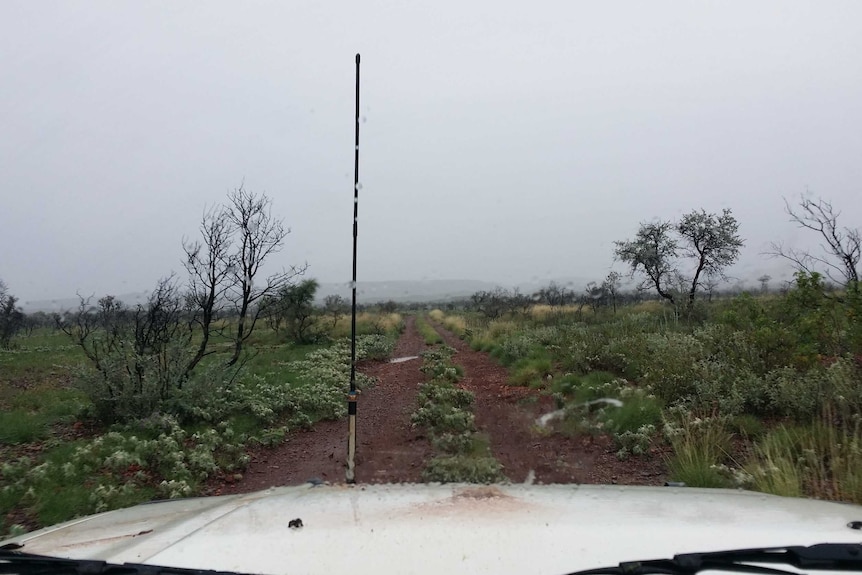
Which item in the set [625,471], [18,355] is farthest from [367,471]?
[18,355]

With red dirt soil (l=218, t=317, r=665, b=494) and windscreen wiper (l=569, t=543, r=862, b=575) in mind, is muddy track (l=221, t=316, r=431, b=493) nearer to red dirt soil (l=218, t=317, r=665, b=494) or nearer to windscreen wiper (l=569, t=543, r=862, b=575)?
red dirt soil (l=218, t=317, r=665, b=494)

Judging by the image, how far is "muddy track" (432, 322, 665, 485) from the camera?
226 inches

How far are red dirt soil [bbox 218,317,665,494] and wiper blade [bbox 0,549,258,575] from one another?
73.0 inches

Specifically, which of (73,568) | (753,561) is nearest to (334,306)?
(73,568)

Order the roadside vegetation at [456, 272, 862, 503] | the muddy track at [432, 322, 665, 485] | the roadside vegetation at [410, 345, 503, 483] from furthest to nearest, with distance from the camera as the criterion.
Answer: the muddy track at [432, 322, 665, 485], the roadside vegetation at [410, 345, 503, 483], the roadside vegetation at [456, 272, 862, 503]

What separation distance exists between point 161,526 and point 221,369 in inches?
314

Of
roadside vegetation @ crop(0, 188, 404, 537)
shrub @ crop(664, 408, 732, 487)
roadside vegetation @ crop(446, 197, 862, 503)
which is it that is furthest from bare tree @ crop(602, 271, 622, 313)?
shrub @ crop(664, 408, 732, 487)

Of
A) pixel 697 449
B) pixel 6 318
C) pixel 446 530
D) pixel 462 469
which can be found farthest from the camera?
pixel 6 318

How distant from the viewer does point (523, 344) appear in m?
16.5

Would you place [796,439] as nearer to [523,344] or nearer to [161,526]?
[161,526]

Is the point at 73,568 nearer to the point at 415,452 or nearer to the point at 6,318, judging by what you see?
the point at 415,452

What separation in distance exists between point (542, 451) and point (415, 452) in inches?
64.7

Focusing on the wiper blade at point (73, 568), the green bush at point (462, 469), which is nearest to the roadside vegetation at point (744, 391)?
the green bush at point (462, 469)

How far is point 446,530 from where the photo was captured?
232 cm
